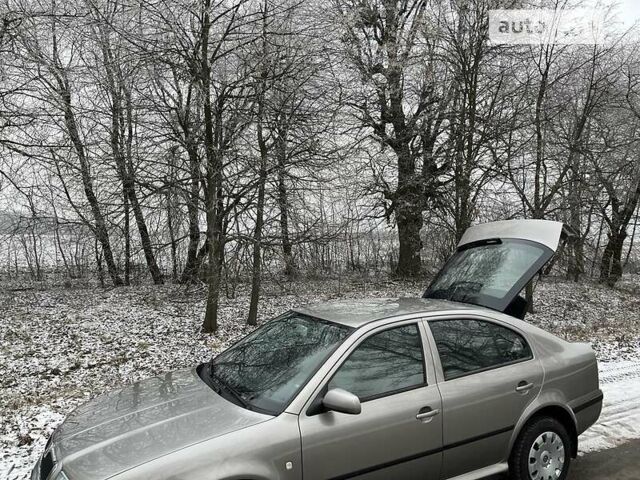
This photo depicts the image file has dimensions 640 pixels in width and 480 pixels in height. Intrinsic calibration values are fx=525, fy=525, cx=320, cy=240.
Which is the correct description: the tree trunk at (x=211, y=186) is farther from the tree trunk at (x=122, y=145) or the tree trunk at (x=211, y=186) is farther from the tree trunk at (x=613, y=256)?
the tree trunk at (x=613, y=256)

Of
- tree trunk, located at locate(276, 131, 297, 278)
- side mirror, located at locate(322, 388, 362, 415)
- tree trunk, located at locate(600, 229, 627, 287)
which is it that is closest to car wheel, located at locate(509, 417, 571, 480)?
side mirror, located at locate(322, 388, 362, 415)

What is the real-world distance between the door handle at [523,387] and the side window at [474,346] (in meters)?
0.17

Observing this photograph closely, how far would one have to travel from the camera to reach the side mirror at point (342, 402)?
2955mm

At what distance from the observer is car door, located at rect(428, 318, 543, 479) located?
3.47m

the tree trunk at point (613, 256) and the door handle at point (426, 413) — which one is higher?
the door handle at point (426, 413)

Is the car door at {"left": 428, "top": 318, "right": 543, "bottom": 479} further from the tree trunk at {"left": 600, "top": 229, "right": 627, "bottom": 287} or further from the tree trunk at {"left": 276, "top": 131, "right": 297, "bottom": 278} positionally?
the tree trunk at {"left": 600, "top": 229, "right": 627, "bottom": 287}

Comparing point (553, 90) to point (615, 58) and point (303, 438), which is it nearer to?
point (615, 58)

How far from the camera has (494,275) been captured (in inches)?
194

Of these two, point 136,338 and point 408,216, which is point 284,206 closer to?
point 136,338

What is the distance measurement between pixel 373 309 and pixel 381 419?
3.03 ft

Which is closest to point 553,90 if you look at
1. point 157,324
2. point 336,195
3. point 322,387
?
point 336,195

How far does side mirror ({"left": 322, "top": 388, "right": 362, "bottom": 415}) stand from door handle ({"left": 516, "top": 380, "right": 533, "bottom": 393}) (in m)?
1.39

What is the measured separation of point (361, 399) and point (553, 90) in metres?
11.0

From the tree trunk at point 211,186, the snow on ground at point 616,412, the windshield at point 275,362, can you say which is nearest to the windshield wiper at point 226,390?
the windshield at point 275,362
